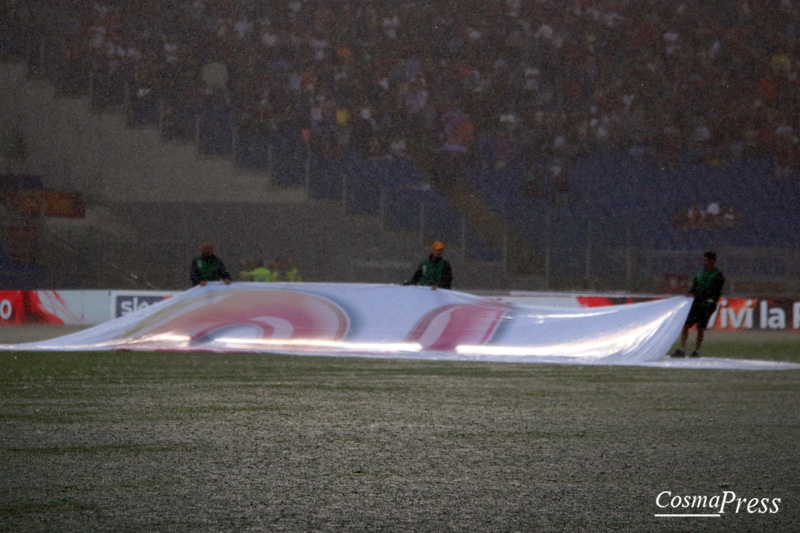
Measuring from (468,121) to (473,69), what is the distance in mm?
1589

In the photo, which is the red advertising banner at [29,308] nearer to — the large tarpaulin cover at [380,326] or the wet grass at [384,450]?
the large tarpaulin cover at [380,326]

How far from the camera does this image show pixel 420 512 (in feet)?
14.9

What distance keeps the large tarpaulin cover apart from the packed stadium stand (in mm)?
6108

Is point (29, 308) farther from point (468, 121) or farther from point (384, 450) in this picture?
point (384, 450)

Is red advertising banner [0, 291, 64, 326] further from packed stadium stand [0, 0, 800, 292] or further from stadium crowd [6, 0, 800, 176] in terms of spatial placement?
stadium crowd [6, 0, 800, 176]

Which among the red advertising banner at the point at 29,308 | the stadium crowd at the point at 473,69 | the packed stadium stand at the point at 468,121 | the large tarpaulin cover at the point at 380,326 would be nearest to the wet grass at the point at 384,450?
the large tarpaulin cover at the point at 380,326

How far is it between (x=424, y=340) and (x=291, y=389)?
16.4 ft

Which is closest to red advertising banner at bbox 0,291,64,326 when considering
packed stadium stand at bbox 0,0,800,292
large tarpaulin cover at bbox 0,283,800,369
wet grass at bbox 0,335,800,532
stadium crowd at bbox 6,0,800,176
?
packed stadium stand at bbox 0,0,800,292

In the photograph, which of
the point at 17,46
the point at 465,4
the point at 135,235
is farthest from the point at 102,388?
the point at 465,4

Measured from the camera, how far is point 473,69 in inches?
981

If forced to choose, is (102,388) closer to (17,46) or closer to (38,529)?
(38,529)

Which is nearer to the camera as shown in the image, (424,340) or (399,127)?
(424,340)

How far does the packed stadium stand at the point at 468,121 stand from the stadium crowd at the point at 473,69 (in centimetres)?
5

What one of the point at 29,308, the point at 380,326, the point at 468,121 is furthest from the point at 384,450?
the point at 468,121
